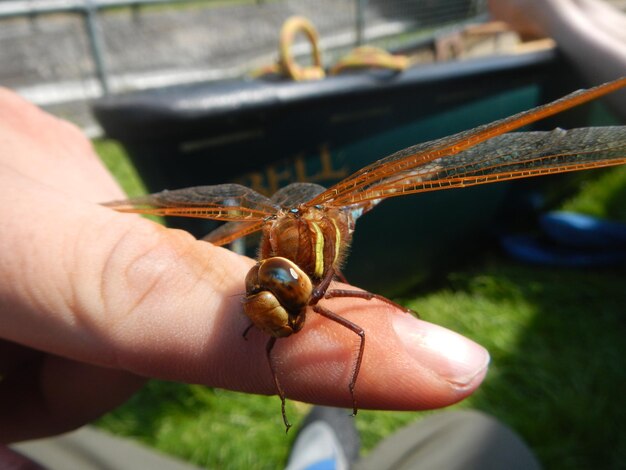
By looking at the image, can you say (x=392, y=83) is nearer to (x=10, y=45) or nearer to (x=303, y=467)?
(x=303, y=467)

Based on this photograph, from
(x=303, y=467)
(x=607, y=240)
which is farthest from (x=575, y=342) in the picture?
(x=303, y=467)

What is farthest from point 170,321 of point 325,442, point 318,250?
point 325,442

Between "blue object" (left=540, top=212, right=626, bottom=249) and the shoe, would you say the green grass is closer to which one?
the shoe

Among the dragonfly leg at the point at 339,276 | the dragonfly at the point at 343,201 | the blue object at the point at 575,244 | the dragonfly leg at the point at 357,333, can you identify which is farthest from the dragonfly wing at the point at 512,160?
the blue object at the point at 575,244

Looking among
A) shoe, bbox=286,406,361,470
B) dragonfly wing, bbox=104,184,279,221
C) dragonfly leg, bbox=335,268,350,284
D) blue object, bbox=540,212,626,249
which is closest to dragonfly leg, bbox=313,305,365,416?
dragonfly leg, bbox=335,268,350,284

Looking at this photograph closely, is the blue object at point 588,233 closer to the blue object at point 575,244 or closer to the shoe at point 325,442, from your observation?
the blue object at point 575,244

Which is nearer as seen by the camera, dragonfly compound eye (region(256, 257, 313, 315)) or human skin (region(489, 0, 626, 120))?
dragonfly compound eye (region(256, 257, 313, 315))

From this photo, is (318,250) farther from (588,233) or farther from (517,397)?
(588,233)
